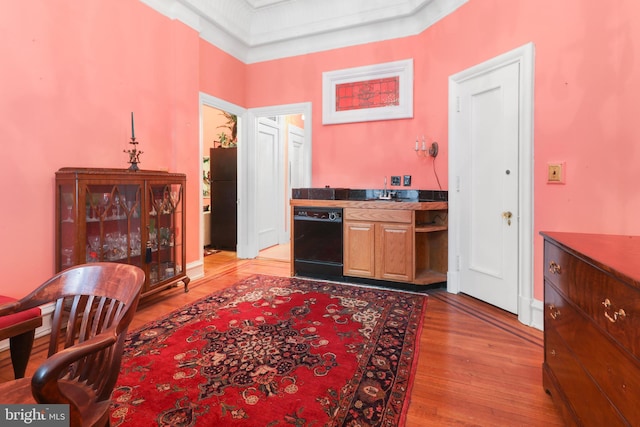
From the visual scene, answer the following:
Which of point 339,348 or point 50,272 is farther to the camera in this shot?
point 50,272

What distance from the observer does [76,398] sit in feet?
3.31

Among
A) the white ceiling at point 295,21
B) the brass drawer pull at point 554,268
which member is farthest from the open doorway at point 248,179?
the brass drawer pull at point 554,268

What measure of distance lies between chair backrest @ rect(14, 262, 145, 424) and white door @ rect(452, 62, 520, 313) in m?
2.95

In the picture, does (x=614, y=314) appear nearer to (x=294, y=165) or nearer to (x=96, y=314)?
(x=96, y=314)

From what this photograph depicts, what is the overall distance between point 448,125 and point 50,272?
13.2 ft

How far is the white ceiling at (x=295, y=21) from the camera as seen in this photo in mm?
3752

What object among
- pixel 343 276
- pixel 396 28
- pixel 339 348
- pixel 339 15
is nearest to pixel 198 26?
pixel 339 15

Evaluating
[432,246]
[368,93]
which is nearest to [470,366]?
[432,246]

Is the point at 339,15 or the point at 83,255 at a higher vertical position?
the point at 339,15

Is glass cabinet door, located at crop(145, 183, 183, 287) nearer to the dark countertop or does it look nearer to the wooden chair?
the dark countertop

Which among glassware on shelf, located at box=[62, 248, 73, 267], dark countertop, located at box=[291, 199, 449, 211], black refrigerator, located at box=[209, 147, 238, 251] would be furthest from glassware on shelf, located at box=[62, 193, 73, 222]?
black refrigerator, located at box=[209, 147, 238, 251]

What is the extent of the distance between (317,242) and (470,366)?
7.39ft

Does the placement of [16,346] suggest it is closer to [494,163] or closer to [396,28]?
[494,163]

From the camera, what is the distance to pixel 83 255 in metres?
2.51
